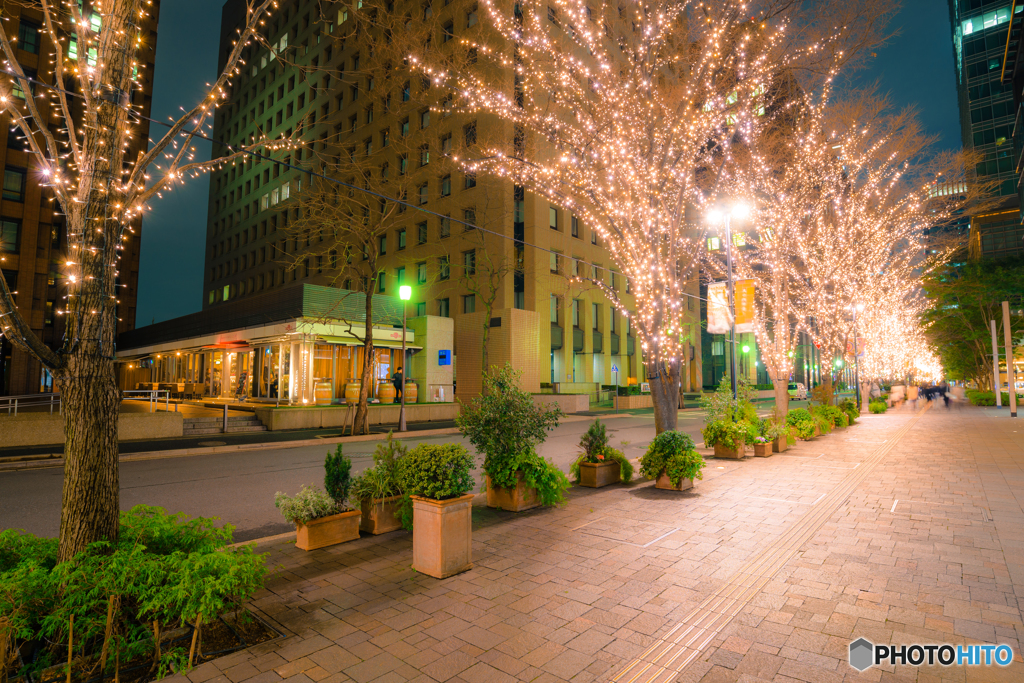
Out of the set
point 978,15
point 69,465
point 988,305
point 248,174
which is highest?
point 978,15

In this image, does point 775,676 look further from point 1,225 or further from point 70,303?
point 1,225

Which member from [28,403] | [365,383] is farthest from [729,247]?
[28,403]

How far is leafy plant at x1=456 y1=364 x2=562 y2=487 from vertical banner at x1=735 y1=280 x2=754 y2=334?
1190cm

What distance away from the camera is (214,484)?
10781mm

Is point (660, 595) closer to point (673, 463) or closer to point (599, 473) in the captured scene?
point (673, 463)

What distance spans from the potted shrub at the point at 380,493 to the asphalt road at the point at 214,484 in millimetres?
1457

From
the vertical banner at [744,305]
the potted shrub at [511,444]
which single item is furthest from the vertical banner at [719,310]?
the potted shrub at [511,444]

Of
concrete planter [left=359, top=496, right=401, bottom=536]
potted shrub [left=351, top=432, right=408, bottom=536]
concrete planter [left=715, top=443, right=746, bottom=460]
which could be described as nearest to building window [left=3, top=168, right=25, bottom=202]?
potted shrub [left=351, top=432, right=408, bottom=536]

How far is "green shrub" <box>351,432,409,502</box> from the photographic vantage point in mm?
6977

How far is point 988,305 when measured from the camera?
3947 centimetres

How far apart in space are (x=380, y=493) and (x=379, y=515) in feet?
0.96

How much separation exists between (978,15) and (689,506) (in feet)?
351

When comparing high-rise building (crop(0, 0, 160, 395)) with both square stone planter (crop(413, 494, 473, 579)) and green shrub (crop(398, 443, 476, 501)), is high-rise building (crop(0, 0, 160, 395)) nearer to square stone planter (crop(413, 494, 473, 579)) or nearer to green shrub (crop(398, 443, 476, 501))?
green shrub (crop(398, 443, 476, 501))

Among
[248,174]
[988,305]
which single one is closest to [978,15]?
[988,305]
